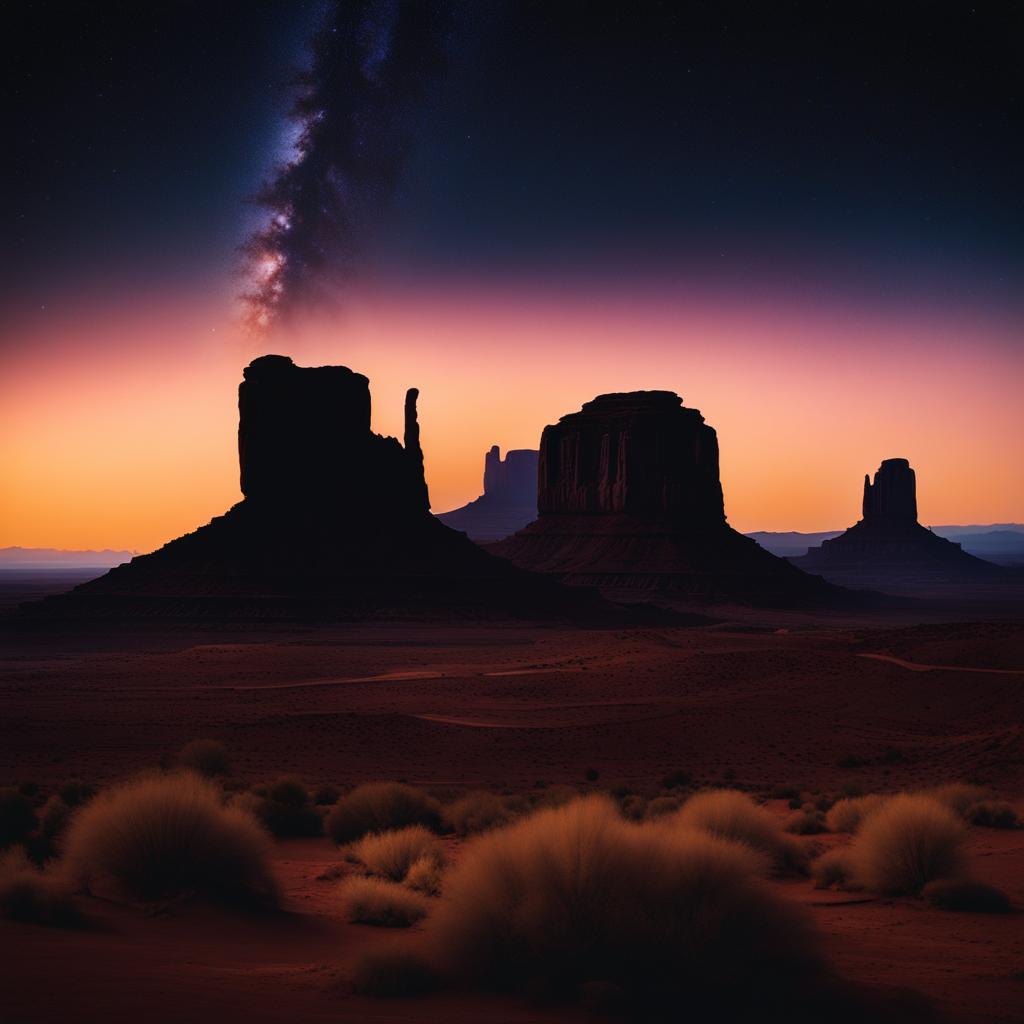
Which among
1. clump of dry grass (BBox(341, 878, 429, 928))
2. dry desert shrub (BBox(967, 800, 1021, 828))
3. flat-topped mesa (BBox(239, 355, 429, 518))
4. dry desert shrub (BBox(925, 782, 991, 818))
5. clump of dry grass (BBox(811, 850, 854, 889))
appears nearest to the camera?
clump of dry grass (BBox(341, 878, 429, 928))

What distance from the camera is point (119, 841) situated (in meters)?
9.96

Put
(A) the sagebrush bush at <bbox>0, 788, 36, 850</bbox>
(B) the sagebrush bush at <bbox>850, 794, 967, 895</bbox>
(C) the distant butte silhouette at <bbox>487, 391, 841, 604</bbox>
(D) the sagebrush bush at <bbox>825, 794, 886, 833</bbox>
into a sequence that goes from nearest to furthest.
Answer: (B) the sagebrush bush at <bbox>850, 794, 967, 895</bbox> → (A) the sagebrush bush at <bbox>0, 788, 36, 850</bbox> → (D) the sagebrush bush at <bbox>825, 794, 886, 833</bbox> → (C) the distant butte silhouette at <bbox>487, 391, 841, 604</bbox>

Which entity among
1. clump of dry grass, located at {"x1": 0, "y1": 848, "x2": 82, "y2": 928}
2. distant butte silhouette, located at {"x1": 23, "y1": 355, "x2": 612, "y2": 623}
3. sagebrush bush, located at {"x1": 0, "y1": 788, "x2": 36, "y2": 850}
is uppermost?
distant butte silhouette, located at {"x1": 23, "y1": 355, "x2": 612, "y2": 623}

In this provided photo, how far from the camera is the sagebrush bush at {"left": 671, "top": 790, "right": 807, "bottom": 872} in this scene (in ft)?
42.4

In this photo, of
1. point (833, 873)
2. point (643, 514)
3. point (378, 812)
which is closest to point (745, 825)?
point (833, 873)

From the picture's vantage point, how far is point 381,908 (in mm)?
10344

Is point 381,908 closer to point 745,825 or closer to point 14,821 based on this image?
point 745,825

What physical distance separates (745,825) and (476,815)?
4555 millimetres

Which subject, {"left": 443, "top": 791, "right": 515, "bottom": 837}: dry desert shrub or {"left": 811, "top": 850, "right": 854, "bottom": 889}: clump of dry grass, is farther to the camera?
{"left": 443, "top": 791, "right": 515, "bottom": 837}: dry desert shrub

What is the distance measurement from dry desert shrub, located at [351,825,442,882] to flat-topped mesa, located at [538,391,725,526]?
127m

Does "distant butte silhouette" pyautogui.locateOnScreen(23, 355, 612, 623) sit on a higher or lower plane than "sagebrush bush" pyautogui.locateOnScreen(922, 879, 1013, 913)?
higher

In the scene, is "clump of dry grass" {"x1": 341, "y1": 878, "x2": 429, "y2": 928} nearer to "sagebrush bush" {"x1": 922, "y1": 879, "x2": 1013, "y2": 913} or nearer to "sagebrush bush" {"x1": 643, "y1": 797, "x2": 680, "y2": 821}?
"sagebrush bush" {"x1": 922, "y1": 879, "x2": 1013, "y2": 913}

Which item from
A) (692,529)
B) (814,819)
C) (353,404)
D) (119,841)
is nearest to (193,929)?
(119,841)

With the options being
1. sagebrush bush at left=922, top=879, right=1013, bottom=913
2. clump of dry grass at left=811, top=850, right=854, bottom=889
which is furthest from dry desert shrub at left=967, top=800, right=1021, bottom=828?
sagebrush bush at left=922, top=879, right=1013, bottom=913
